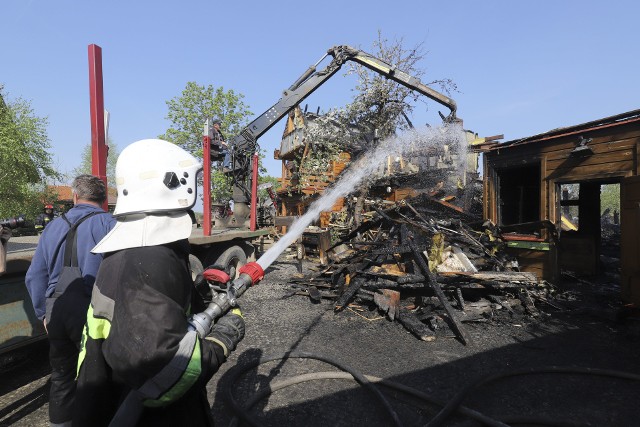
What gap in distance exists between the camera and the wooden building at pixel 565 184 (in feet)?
20.2

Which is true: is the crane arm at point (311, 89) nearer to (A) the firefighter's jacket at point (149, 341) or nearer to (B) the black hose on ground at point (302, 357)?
(B) the black hose on ground at point (302, 357)

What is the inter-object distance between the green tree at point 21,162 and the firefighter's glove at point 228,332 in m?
23.8

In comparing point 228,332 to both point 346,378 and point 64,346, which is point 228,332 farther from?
point 346,378

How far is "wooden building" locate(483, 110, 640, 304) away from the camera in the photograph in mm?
6148

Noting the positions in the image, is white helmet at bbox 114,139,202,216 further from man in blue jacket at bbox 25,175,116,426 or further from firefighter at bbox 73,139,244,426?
man in blue jacket at bbox 25,175,116,426

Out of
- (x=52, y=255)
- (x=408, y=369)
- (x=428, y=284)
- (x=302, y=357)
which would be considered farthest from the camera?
(x=428, y=284)

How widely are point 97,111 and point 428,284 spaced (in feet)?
20.0

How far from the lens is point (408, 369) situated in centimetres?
451

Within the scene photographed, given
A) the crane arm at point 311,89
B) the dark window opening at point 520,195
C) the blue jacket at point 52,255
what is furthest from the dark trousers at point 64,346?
the dark window opening at point 520,195

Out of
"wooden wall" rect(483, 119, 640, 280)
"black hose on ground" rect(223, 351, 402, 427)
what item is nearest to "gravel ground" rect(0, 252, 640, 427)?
"black hose on ground" rect(223, 351, 402, 427)

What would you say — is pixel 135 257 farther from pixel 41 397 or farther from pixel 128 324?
pixel 41 397

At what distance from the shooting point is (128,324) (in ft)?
4.37

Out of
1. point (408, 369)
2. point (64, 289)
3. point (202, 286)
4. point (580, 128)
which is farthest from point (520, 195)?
point (64, 289)

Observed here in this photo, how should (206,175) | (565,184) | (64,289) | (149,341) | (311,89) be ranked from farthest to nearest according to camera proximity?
(311,89) < (565,184) < (206,175) < (64,289) < (149,341)
